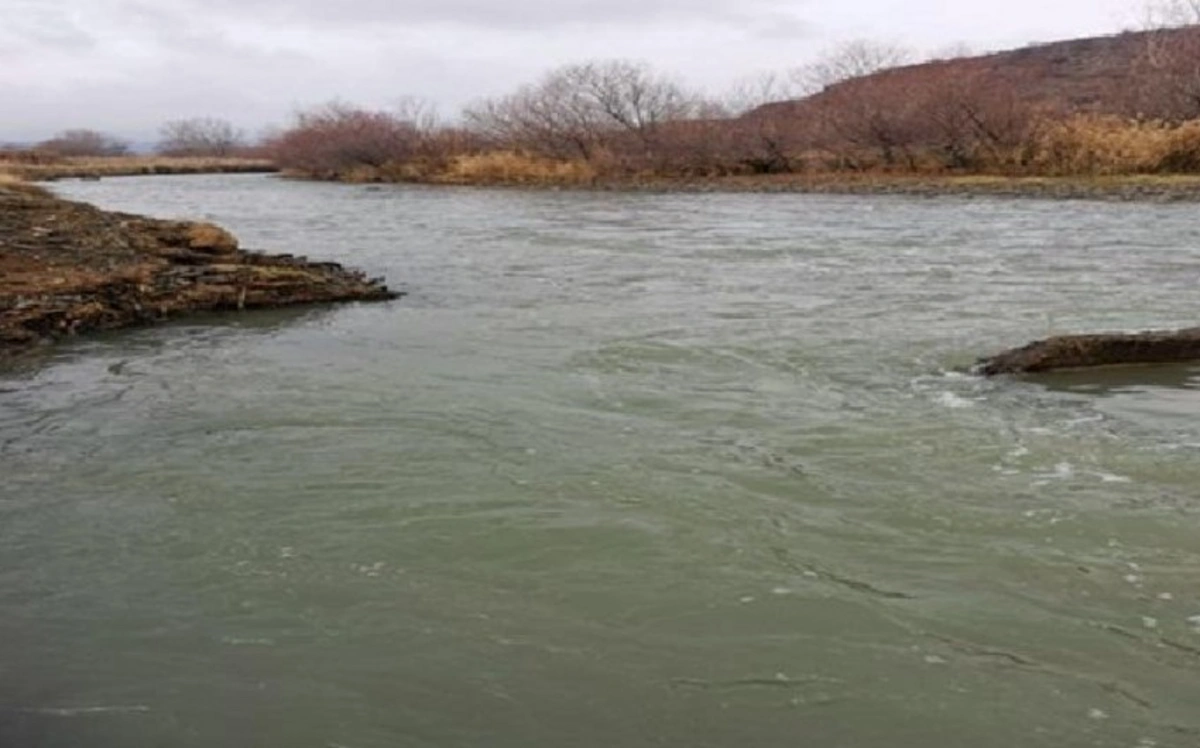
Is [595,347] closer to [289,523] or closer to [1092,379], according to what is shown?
[1092,379]

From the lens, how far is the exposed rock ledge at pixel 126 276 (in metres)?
12.8

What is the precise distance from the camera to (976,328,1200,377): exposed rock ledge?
31.7ft

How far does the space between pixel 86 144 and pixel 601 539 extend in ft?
461

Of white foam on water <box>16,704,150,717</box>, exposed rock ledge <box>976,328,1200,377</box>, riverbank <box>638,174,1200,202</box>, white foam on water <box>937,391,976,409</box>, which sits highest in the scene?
riverbank <box>638,174,1200,202</box>

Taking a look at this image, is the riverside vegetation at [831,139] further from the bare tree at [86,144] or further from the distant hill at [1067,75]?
the bare tree at [86,144]

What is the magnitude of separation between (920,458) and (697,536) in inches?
77.0

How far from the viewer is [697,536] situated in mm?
5926


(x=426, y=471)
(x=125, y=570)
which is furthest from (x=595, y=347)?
(x=125, y=570)

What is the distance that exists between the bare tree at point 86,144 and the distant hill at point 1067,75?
3507 inches

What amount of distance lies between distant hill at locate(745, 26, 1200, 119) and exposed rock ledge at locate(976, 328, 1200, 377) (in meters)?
37.6

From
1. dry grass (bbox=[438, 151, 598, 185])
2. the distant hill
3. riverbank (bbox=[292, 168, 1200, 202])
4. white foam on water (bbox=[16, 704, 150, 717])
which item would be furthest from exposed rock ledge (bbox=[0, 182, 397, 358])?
the distant hill

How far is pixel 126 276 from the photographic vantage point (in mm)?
14031

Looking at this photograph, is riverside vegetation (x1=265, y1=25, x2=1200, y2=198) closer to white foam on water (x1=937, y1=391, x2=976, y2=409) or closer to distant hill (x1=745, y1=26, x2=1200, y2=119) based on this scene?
distant hill (x1=745, y1=26, x2=1200, y2=119)

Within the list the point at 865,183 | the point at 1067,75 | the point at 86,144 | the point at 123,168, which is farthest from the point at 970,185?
the point at 86,144
